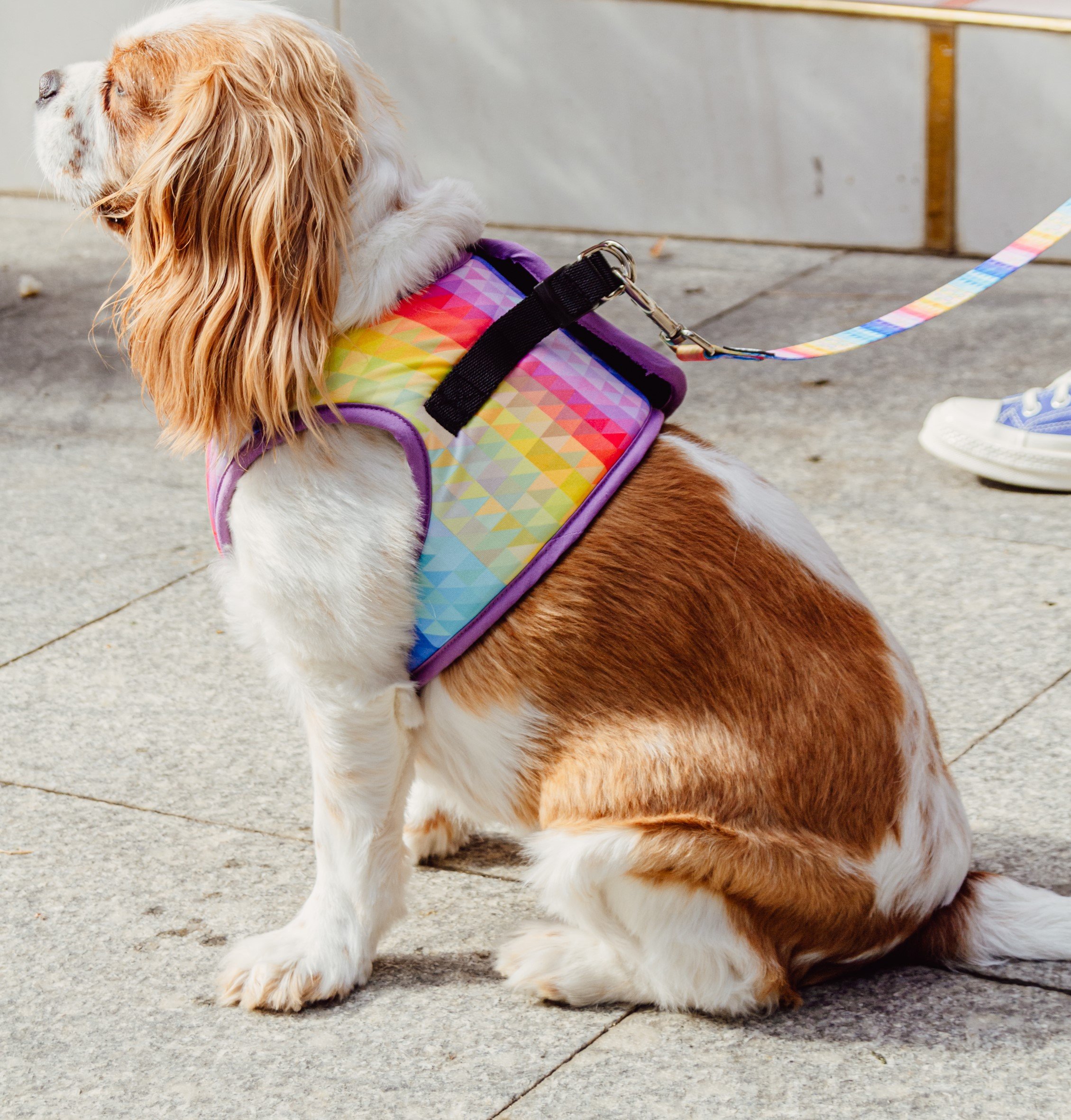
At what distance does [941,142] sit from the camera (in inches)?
305

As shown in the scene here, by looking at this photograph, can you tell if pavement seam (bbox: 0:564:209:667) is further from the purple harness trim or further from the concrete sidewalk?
the purple harness trim

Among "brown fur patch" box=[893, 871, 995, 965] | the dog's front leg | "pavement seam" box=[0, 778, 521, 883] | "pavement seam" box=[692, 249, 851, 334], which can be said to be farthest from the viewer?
"pavement seam" box=[692, 249, 851, 334]

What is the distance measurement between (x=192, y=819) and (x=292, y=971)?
780 mm

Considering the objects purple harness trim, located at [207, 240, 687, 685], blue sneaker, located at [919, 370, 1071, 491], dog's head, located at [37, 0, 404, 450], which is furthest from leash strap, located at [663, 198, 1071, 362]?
blue sneaker, located at [919, 370, 1071, 491]

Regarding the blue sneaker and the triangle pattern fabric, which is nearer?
the triangle pattern fabric

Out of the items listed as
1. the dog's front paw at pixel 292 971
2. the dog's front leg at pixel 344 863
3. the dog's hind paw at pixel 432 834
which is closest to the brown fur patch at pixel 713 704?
the dog's front leg at pixel 344 863

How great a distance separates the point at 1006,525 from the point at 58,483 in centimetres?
337

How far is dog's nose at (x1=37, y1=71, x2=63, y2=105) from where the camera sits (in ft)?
9.12

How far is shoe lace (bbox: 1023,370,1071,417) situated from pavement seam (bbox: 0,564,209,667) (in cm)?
280

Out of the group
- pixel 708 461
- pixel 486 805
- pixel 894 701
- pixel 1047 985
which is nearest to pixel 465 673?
pixel 486 805

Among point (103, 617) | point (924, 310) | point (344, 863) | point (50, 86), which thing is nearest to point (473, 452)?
point (344, 863)

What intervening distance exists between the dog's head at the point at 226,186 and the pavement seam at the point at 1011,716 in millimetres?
1936

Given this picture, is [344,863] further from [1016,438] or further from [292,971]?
[1016,438]

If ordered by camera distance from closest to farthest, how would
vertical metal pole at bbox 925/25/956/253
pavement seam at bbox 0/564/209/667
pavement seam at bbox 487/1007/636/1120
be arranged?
1. pavement seam at bbox 487/1007/636/1120
2. pavement seam at bbox 0/564/209/667
3. vertical metal pole at bbox 925/25/956/253
